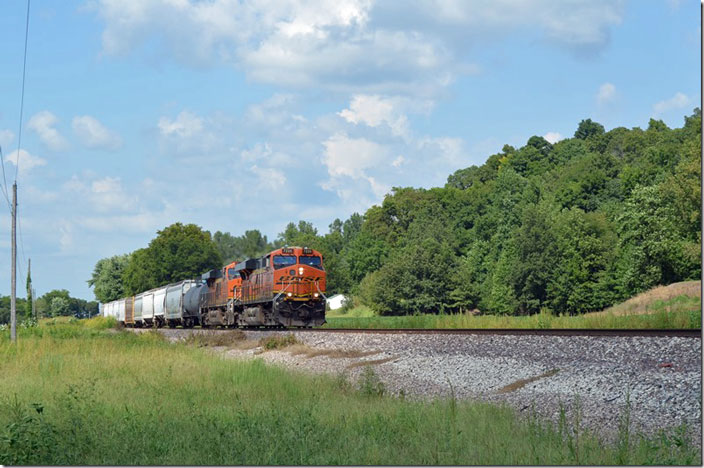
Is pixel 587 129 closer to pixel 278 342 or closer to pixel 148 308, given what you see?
pixel 148 308

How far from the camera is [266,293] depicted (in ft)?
Answer: 118

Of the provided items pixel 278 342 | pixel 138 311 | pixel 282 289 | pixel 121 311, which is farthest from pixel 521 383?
pixel 121 311

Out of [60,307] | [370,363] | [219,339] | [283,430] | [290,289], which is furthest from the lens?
[60,307]

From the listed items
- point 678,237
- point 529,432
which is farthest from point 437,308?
point 529,432

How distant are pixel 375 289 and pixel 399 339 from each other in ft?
200

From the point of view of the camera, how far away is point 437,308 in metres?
81.9

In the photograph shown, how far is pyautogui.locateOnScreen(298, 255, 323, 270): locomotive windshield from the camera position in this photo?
36.2m

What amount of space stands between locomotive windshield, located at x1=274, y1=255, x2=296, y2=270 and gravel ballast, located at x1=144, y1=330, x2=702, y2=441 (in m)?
12.7

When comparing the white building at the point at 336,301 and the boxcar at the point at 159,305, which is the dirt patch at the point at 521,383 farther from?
the white building at the point at 336,301

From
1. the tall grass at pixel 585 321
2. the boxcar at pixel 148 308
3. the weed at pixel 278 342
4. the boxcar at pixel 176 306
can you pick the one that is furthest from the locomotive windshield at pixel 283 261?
the boxcar at pixel 148 308

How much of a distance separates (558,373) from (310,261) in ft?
73.8

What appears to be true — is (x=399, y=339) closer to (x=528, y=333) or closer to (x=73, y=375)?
(x=528, y=333)

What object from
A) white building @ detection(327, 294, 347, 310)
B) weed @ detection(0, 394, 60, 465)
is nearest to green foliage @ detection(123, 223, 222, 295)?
white building @ detection(327, 294, 347, 310)

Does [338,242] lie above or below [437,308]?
above
